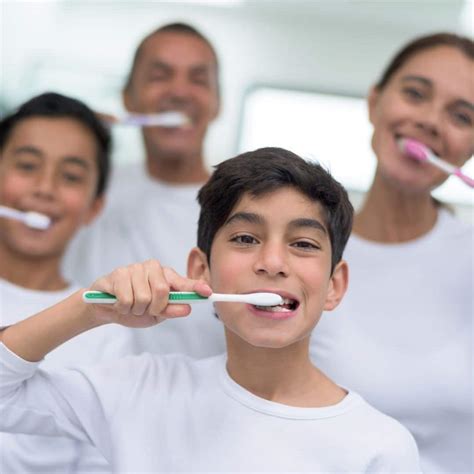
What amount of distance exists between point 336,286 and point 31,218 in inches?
15.8

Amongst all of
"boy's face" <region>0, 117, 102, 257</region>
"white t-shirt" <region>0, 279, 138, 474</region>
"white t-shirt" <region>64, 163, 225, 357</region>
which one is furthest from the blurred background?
"white t-shirt" <region>0, 279, 138, 474</region>

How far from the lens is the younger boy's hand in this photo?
0.59 m

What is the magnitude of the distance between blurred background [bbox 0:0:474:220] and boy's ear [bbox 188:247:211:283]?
3.48 feet

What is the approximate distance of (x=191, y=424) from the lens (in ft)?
2.27

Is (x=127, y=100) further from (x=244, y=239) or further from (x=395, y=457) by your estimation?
(x=395, y=457)

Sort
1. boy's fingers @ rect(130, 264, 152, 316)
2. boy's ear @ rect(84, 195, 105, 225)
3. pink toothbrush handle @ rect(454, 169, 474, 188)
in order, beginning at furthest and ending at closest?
boy's ear @ rect(84, 195, 105, 225) → pink toothbrush handle @ rect(454, 169, 474, 188) → boy's fingers @ rect(130, 264, 152, 316)

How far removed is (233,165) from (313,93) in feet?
3.82

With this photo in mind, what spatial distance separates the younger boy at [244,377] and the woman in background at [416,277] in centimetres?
15

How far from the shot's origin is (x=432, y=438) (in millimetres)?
860

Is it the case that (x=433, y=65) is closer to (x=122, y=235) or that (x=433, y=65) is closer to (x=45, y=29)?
(x=122, y=235)

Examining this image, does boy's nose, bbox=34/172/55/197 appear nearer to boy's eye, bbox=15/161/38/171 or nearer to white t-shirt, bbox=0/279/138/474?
boy's eye, bbox=15/161/38/171

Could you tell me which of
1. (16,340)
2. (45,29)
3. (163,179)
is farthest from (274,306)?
(45,29)

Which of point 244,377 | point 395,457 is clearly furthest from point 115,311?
point 395,457

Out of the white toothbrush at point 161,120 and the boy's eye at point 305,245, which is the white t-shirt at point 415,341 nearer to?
the boy's eye at point 305,245
